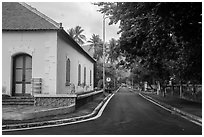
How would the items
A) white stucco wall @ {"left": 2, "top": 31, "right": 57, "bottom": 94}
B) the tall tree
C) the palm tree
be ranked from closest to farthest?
1. the tall tree
2. white stucco wall @ {"left": 2, "top": 31, "right": 57, "bottom": 94}
3. the palm tree

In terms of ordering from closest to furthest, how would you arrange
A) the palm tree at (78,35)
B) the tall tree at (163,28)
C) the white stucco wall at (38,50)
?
the tall tree at (163,28)
the white stucco wall at (38,50)
the palm tree at (78,35)

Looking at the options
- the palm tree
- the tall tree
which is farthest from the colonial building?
the palm tree

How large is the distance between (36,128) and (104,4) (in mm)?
8303

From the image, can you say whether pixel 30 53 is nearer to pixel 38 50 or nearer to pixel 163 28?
pixel 38 50

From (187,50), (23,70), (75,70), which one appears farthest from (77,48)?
(187,50)

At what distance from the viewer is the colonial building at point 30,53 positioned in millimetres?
18625

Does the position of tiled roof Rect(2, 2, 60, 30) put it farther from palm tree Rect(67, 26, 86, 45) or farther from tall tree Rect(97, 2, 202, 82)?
palm tree Rect(67, 26, 86, 45)

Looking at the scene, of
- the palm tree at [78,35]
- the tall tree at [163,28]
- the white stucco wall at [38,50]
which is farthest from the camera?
the palm tree at [78,35]

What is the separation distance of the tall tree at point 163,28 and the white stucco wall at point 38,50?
401 cm

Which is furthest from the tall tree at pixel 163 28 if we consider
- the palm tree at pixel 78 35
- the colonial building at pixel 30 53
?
the palm tree at pixel 78 35

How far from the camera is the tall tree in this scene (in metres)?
11.3

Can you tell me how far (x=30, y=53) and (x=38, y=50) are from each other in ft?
1.72

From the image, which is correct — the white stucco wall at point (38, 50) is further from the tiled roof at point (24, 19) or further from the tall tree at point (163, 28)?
the tall tree at point (163, 28)

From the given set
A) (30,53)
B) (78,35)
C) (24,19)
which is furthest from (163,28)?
(78,35)
